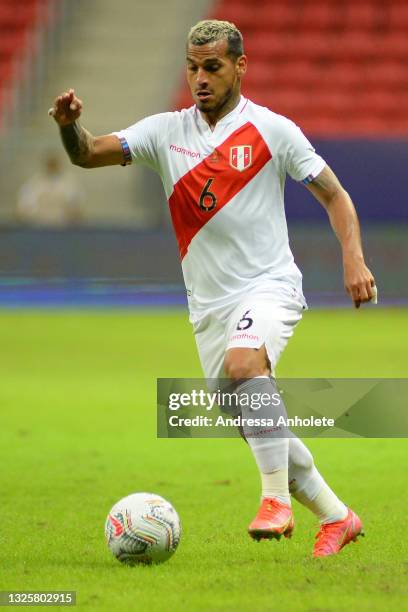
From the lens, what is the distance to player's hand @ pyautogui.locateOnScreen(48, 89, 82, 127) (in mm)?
5934

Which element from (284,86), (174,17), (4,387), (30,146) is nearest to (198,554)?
(4,387)

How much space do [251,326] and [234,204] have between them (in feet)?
2.06

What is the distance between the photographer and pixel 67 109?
19.6 ft

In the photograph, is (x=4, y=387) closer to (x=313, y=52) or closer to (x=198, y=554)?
(x=198, y=554)

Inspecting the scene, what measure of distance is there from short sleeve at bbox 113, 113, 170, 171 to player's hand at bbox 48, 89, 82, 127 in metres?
0.33

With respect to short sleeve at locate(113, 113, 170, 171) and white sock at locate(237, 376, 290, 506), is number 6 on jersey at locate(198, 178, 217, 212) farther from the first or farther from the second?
white sock at locate(237, 376, 290, 506)

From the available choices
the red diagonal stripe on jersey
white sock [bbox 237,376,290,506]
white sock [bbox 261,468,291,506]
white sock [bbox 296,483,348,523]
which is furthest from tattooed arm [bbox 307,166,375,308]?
white sock [bbox 296,483,348,523]

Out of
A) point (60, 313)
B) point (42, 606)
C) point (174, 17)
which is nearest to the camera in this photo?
point (42, 606)

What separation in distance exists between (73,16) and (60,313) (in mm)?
8590

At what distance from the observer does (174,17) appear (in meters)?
25.7

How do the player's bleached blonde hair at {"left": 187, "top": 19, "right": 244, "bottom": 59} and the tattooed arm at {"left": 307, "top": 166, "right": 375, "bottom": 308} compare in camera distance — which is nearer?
the tattooed arm at {"left": 307, "top": 166, "right": 375, "bottom": 308}

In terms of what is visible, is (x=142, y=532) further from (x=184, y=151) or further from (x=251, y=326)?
(x=184, y=151)

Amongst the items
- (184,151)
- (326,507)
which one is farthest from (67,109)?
(326,507)

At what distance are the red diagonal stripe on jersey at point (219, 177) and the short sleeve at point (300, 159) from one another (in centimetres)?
11
